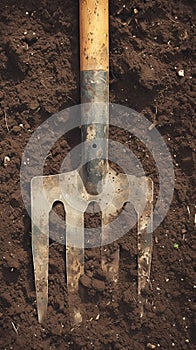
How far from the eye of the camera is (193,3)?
1903mm

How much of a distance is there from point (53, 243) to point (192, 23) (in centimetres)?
94

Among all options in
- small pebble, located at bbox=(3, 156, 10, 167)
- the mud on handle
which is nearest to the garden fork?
the mud on handle

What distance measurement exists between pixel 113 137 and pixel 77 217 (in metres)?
0.32

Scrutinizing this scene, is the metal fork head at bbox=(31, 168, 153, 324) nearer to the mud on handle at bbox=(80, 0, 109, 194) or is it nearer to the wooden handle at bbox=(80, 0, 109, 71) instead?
the mud on handle at bbox=(80, 0, 109, 194)

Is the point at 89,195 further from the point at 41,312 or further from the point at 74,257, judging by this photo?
the point at 41,312

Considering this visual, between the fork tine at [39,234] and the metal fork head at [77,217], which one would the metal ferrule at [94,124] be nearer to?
the metal fork head at [77,217]

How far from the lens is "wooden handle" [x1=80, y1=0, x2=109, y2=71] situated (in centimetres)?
179

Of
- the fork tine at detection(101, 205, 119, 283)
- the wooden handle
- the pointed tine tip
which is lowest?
the pointed tine tip

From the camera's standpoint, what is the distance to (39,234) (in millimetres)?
1923

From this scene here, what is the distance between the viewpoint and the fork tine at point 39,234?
1917 mm

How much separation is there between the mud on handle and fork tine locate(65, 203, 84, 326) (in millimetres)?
117

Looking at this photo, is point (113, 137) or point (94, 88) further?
point (113, 137)

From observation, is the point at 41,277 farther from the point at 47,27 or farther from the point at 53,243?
the point at 47,27

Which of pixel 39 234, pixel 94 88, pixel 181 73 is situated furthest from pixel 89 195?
pixel 181 73
